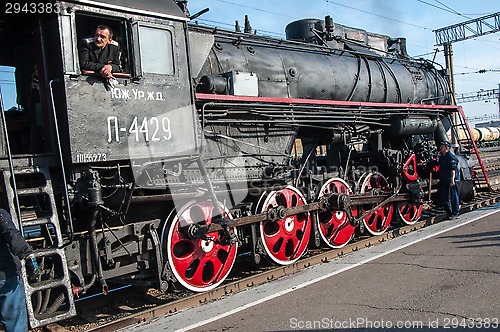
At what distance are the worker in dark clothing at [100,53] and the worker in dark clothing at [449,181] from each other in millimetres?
7775

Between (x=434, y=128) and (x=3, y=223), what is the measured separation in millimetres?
9313

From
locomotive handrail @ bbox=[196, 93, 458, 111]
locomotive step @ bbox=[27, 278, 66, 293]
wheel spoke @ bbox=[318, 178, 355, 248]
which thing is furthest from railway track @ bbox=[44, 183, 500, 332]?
locomotive handrail @ bbox=[196, 93, 458, 111]

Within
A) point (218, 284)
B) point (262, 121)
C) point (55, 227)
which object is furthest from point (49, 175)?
point (262, 121)

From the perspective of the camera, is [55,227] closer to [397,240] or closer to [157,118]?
[157,118]

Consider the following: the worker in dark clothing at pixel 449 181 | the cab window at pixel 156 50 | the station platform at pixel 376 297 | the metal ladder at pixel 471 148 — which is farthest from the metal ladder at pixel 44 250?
the metal ladder at pixel 471 148

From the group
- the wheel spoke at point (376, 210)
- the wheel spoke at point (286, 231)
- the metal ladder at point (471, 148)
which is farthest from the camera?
the metal ladder at point (471, 148)

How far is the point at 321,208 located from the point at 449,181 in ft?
13.5

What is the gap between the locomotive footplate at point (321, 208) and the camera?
622cm

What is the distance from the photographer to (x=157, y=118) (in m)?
5.71

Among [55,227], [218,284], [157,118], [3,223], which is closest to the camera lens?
[3,223]

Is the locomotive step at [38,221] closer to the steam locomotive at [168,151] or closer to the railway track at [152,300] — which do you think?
the steam locomotive at [168,151]

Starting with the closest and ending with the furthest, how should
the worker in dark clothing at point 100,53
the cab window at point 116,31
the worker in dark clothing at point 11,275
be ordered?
the worker in dark clothing at point 11,275 < the worker in dark clothing at point 100,53 < the cab window at point 116,31

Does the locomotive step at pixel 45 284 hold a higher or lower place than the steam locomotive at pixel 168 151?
lower

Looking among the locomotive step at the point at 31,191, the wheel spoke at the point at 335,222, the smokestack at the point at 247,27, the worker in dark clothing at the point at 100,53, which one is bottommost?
the wheel spoke at the point at 335,222
